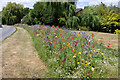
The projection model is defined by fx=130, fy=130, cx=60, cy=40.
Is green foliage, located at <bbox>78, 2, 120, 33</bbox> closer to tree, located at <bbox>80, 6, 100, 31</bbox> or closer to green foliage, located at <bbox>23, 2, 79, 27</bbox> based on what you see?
tree, located at <bbox>80, 6, 100, 31</bbox>

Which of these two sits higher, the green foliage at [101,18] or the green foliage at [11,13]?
the green foliage at [11,13]

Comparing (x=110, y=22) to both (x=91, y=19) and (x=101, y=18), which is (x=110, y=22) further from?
(x=91, y=19)

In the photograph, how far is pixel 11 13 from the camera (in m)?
43.6

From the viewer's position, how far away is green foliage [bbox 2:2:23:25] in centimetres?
4278

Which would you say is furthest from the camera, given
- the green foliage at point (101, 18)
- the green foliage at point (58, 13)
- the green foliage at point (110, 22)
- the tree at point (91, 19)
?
the green foliage at point (58, 13)

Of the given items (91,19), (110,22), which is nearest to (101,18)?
(91,19)

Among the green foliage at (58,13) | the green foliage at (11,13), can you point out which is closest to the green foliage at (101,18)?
the green foliage at (58,13)

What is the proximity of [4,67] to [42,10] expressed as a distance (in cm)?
1683

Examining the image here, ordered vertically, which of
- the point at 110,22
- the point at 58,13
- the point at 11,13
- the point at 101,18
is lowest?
the point at 110,22

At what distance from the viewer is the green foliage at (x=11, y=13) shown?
140 ft

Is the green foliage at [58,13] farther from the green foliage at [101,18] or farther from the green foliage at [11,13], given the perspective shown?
the green foliage at [11,13]

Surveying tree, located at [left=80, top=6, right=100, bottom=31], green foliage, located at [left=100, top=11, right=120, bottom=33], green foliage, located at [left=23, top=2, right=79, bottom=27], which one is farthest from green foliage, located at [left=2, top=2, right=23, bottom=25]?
green foliage, located at [left=100, top=11, right=120, bottom=33]

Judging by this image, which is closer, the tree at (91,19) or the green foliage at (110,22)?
the green foliage at (110,22)

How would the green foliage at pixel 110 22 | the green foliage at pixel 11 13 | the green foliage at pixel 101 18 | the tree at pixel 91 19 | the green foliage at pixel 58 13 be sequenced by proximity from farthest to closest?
the green foliage at pixel 11 13, the green foliage at pixel 58 13, the tree at pixel 91 19, the green foliage at pixel 101 18, the green foliage at pixel 110 22
